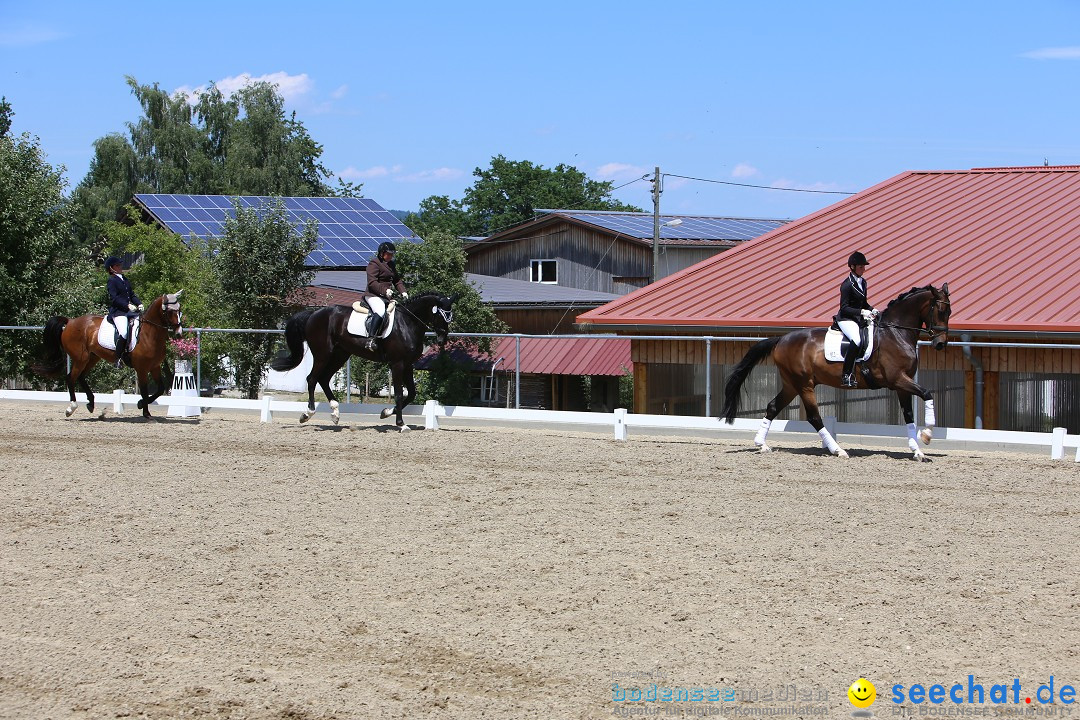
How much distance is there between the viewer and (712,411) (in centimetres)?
2200

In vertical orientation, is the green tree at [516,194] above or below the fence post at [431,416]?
above

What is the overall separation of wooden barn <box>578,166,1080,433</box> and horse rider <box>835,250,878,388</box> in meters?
3.71

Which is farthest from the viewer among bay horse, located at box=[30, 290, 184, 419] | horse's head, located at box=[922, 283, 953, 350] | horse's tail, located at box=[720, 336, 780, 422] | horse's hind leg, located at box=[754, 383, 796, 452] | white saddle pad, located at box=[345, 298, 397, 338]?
bay horse, located at box=[30, 290, 184, 419]

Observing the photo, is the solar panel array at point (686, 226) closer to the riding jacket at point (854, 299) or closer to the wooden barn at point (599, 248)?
the wooden barn at point (599, 248)

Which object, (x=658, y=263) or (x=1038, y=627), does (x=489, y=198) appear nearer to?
(x=658, y=263)

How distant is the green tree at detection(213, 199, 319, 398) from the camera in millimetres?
27516

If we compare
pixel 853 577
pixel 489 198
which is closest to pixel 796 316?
pixel 853 577

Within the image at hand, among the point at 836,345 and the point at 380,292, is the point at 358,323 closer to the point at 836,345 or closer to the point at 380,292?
the point at 380,292

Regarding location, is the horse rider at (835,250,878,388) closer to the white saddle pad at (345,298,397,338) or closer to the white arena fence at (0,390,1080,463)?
the white arena fence at (0,390,1080,463)

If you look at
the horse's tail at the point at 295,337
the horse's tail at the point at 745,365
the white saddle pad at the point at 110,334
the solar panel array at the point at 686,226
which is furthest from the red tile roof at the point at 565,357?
the horse's tail at the point at 745,365

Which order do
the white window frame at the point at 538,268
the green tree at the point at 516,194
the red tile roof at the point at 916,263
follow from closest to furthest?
the red tile roof at the point at 916,263
the white window frame at the point at 538,268
the green tree at the point at 516,194

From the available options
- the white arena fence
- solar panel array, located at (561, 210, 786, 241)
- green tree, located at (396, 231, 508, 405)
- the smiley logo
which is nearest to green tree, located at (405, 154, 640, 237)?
solar panel array, located at (561, 210, 786, 241)

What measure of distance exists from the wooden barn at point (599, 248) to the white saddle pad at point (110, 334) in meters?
26.5

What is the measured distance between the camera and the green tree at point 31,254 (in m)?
25.4
